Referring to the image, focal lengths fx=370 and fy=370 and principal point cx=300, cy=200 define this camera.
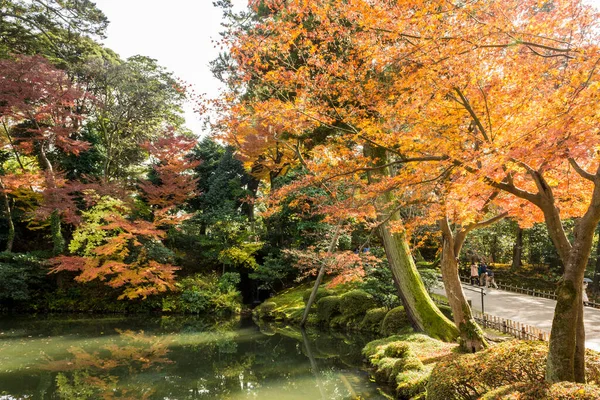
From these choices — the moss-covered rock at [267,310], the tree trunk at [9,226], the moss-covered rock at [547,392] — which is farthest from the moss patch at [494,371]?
the tree trunk at [9,226]

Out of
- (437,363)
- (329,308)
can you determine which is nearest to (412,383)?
(437,363)

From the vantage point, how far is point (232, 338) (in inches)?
420

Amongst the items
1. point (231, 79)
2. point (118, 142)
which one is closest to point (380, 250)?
point (231, 79)

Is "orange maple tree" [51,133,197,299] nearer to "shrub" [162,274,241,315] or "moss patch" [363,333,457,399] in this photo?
"shrub" [162,274,241,315]

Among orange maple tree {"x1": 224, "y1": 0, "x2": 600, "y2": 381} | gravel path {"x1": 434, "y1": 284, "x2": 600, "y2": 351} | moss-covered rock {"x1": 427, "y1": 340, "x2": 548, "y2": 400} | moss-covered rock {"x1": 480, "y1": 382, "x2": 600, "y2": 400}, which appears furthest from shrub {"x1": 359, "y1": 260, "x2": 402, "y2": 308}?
moss-covered rock {"x1": 480, "y1": 382, "x2": 600, "y2": 400}

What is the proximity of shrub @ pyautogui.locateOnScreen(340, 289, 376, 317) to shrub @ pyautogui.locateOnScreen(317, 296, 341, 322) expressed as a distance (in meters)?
0.41

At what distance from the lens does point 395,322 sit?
936 cm

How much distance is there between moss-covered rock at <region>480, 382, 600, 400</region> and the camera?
9.15 ft

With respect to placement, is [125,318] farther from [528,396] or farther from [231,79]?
[528,396]

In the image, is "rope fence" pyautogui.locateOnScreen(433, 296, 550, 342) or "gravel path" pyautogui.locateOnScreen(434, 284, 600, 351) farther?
"gravel path" pyautogui.locateOnScreen(434, 284, 600, 351)

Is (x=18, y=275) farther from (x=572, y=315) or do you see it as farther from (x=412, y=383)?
(x=572, y=315)

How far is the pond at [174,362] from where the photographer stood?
6.25 metres

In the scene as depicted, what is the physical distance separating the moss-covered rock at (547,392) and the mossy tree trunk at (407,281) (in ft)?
15.1

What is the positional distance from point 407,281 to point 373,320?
2.93 m
